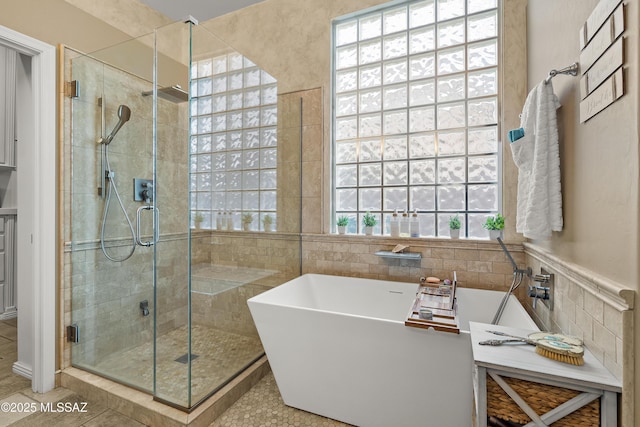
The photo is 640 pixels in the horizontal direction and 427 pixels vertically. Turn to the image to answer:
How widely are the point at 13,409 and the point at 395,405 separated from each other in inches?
89.4

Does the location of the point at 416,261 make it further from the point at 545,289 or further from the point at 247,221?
the point at 247,221

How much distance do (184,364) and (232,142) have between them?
1.42 m

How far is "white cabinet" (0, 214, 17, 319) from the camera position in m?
3.32

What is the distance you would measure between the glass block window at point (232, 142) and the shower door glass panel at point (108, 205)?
1.86ft

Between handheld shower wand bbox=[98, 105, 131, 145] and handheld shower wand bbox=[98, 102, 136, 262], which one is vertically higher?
handheld shower wand bbox=[98, 105, 131, 145]

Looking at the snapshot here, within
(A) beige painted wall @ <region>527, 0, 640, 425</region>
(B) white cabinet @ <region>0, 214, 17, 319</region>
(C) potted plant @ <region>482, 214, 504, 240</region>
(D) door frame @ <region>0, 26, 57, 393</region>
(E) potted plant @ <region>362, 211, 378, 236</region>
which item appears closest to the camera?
(A) beige painted wall @ <region>527, 0, 640, 425</region>

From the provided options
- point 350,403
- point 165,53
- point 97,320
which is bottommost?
point 350,403

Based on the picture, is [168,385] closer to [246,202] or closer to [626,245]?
[246,202]

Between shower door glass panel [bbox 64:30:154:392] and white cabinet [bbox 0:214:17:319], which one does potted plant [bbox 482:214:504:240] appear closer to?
shower door glass panel [bbox 64:30:154:392]

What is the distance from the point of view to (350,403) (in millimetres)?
1762

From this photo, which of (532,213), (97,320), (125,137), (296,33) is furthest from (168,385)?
(296,33)

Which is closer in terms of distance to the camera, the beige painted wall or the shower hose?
the beige painted wall

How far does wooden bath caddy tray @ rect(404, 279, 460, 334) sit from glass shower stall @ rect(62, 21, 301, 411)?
1179 millimetres

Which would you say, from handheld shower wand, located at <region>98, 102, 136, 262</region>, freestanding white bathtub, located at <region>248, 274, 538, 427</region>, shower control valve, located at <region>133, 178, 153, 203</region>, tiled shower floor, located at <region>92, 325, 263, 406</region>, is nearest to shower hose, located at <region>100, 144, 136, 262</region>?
handheld shower wand, located at <region>98, 102, 136, 262</region>
